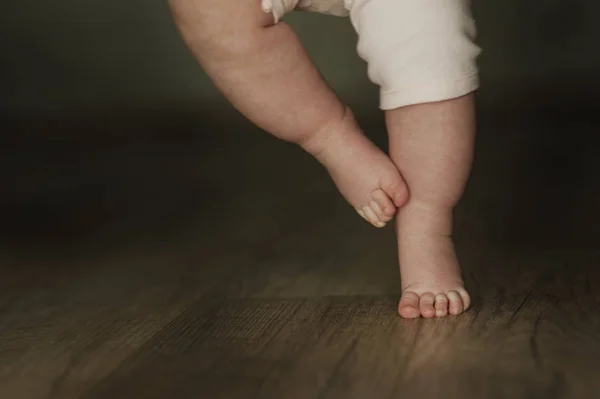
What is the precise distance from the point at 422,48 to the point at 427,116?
6 centimetres

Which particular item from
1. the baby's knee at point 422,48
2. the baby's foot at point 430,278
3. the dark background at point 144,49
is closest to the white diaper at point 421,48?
the baby's knee at point 422,48

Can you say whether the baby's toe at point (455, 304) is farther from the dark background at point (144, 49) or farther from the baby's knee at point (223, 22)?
the dark background at point (144, 49)

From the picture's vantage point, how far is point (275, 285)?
1.00 metres

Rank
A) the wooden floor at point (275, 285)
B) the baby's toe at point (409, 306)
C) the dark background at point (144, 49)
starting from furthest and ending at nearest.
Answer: the dark background at point (144, 49), the baby's toe at point (409, 306), the wooden floor at point (275, 285)

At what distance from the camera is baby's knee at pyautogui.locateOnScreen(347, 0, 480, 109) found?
2.97 feet

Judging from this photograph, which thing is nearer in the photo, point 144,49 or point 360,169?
point 360,169

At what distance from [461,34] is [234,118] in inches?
51.3

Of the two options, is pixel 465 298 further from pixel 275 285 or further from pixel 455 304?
pixel 275 285

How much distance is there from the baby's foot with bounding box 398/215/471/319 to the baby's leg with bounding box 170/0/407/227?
0.04 m

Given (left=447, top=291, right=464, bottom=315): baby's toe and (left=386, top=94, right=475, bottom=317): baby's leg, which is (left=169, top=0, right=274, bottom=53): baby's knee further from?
(left=447, top=291, right=464, bottom=315): baby's toe

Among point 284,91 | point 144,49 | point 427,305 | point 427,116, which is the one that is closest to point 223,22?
point 284,91

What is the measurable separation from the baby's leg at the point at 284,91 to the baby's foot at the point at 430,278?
38 mm

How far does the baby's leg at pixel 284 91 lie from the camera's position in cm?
93

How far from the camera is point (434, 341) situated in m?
0.81
